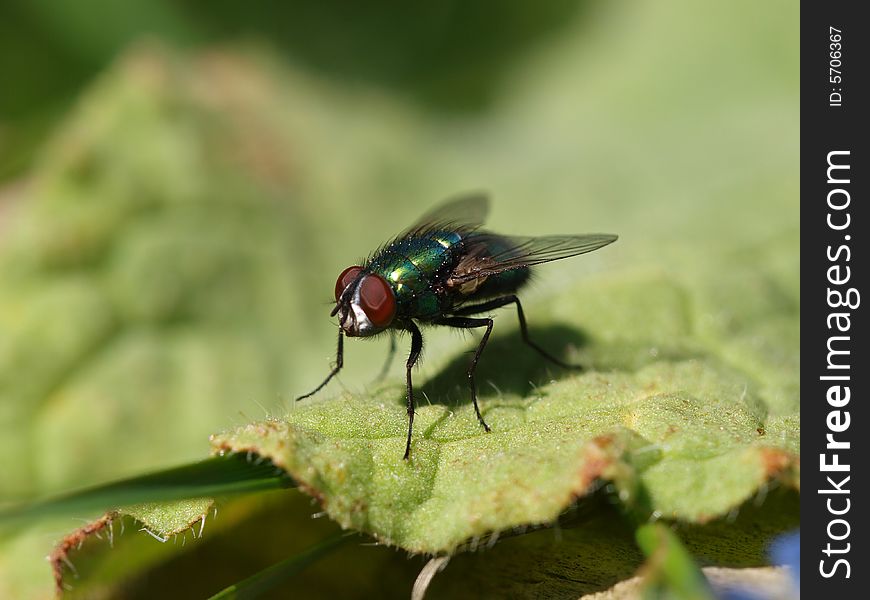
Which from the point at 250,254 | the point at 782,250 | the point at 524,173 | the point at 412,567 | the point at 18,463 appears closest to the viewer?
the point at 412,567

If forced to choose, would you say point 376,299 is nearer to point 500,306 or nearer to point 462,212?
point 500,306

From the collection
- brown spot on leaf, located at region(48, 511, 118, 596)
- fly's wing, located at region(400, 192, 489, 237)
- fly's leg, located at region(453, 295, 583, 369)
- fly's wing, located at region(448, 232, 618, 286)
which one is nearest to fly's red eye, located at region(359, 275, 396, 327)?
fly's wing, located at region(448, 232, 618, 286)

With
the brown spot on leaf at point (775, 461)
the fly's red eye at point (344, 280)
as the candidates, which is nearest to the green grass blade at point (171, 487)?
the fly's red eye at point (344, 280)

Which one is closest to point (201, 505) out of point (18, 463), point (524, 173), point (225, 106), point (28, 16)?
point (18, 463)

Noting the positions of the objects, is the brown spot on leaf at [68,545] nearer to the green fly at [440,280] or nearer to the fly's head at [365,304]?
the green fly at [440,280]

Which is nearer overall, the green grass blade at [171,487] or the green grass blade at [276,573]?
the green grass blade at [171,487]

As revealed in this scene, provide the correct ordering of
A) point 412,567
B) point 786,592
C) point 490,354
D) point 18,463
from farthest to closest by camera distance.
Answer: point 18,463 → point 490,354 → point 412,567 → point 786,592

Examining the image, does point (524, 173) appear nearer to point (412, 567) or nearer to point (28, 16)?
point (28, 16)
